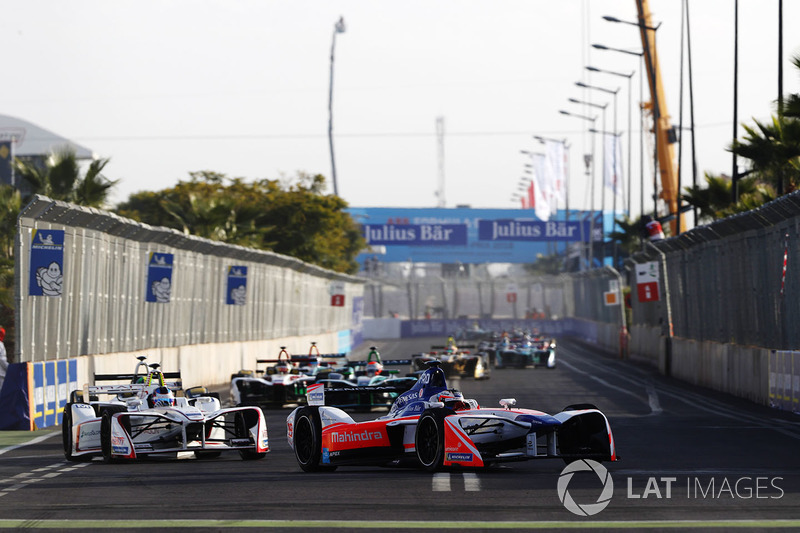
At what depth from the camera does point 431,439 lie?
12836mm

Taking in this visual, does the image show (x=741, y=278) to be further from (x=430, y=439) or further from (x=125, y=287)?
(x=430, y=439)

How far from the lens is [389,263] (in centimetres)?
11344

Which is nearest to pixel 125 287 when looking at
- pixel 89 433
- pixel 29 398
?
pixel 29 398

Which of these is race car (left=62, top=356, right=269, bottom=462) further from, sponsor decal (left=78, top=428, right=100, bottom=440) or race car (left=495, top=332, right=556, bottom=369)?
race car (left=495, top=332, right=556, bottom=369)

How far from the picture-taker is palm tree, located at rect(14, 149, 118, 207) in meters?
34.9

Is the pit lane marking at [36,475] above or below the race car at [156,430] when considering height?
below

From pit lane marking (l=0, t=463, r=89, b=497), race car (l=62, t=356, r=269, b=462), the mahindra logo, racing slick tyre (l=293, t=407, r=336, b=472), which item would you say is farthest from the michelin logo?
pit lane marking (l=0, t=463, r=89, b=497)

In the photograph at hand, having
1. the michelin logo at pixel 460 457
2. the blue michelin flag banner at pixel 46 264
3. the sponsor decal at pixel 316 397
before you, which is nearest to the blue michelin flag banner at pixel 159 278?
the blue michelin flag banner at pixel 46 264

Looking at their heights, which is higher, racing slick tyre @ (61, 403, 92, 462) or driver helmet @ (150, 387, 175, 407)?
driver helmet @ (150, 387, 175, 407)

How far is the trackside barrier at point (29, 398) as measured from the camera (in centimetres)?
2091

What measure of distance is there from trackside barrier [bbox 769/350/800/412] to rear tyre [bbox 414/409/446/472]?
11995 millimetres

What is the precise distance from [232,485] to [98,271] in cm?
1529

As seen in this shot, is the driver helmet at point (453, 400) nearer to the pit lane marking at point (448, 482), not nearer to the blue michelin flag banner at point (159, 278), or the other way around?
the pit lane marking at point (448, 482)

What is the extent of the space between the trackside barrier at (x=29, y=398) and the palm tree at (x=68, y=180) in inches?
527
